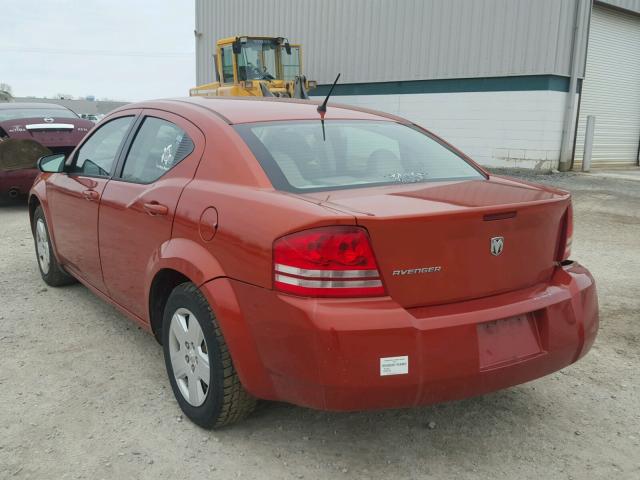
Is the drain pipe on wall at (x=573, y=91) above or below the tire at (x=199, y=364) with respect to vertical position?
above

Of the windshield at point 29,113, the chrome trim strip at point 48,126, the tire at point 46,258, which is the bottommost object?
the tire at point 46,258

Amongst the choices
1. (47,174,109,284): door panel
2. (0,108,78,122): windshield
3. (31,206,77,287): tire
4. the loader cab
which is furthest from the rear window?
the loader cab

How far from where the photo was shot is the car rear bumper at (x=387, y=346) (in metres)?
2.21

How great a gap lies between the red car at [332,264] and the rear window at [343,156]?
0.01 metres

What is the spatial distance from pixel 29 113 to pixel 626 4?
14123mm

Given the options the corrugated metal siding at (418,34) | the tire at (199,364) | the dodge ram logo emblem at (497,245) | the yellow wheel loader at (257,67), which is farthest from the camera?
the yellow wheel loader at (257,67)

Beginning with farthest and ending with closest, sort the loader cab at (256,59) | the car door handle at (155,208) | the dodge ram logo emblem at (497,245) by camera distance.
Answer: the loader cab at (256,59)
the car door handle at (155,208)
the dodge ram logo emblem at (497,245)

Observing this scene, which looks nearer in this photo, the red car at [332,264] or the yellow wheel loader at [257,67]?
the red car at [332,264]

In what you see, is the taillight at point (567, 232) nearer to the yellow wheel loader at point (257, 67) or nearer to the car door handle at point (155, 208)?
the car door handle at point (155, 208)

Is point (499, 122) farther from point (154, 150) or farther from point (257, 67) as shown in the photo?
point (154, 150)

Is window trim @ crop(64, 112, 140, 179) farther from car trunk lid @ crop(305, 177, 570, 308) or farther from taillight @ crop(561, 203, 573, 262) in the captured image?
taillight @ crop(561, 203, 573, 262)

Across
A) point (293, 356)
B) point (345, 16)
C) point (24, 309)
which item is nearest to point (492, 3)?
point (345, 16)

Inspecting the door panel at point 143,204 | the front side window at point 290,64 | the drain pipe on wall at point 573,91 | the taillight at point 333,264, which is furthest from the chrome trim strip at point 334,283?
the front side window at point 290,64

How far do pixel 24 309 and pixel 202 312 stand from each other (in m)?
2.49
